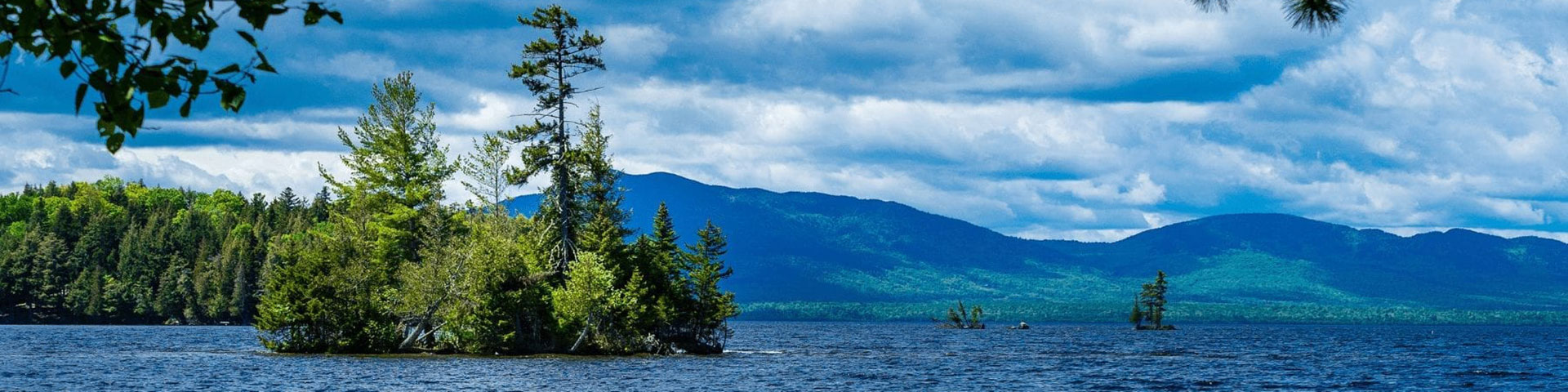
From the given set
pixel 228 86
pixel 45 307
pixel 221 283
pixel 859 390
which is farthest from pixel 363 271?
pixel 45 307

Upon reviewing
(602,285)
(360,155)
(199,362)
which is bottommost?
(199,362)

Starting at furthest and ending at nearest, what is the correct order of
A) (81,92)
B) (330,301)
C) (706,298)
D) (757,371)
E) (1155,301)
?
(1155,301) < (706,298) < (330,301) < (757,371) < (81,92)

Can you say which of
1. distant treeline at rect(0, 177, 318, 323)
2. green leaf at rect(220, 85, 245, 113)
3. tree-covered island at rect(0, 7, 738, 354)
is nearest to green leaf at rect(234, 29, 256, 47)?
green leaf at rect(220, 85, 245, 113)

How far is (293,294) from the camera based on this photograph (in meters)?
70.4

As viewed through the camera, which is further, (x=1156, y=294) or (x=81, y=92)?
(x=1156, y=294)

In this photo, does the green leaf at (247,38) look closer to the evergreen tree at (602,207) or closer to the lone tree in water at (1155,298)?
the evergreen tree at (602,207)

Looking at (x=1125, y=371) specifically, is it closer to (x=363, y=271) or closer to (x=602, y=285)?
(x=602, y=285)

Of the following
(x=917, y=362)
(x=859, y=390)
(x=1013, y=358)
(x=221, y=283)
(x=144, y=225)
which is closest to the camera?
(x=859, y=390)

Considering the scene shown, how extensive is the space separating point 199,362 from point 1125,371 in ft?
146

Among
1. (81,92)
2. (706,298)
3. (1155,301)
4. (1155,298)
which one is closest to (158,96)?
(81,92)

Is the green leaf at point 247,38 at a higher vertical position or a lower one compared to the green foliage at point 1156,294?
lower

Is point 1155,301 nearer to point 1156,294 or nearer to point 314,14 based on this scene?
point 1156,294

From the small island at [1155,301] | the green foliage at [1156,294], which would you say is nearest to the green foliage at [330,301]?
the small island at [1155,301]

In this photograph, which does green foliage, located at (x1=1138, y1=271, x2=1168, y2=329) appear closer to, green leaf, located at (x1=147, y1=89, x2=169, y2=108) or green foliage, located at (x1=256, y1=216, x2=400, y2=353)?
green foliage, located at (x1=256, y1=216, x2=400, y2=353)
